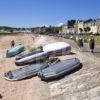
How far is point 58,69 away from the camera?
23.9 m

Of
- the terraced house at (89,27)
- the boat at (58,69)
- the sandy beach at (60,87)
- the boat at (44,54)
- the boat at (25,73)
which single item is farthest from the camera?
the terraced house at (89,27)

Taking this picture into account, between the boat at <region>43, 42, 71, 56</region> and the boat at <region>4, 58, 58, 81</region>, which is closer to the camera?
the boat at <region>4, 58, 58, 81</region>

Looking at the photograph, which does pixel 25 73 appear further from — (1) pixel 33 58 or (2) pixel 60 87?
(2) pixel 60 87

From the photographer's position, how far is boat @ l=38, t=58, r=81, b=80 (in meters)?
23.2

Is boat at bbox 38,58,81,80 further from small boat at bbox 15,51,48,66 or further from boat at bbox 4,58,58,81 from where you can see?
small boat at bbox 15,51,48,66

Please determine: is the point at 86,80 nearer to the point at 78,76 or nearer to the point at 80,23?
the point at 78,76

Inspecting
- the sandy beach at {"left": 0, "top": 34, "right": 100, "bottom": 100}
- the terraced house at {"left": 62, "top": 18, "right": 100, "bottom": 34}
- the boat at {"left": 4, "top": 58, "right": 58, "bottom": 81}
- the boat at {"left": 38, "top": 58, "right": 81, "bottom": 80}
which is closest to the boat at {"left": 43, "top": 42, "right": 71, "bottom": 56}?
the boat at {"left": 4, "top": 58, "right": 58, "bottom": 81}

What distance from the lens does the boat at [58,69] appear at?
23172mm

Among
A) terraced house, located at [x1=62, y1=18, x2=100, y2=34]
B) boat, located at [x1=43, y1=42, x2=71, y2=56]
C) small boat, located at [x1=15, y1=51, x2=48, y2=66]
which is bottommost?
terraced house, located at [x1=62, y1=18, x2=100, y2=34]

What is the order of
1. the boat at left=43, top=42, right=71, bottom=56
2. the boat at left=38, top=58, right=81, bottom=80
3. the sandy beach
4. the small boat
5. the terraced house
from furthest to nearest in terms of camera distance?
the terraced house
the boat at left=43, top=42, right=71, bottom=56
the small boat
the boat at left=38, top=58, right=81, bottom=80
the sandy beach

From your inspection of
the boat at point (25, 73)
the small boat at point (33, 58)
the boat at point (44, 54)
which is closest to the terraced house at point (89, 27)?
the boat at point (44, 54)

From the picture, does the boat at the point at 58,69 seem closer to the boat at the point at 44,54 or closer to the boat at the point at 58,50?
the boat at the point at 44,54

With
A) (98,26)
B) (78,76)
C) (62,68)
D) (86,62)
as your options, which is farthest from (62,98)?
(98,26)

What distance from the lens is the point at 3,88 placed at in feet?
78.3
